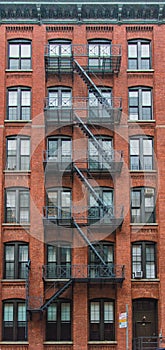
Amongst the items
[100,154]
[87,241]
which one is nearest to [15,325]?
[87,241]

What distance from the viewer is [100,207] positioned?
37000 mm

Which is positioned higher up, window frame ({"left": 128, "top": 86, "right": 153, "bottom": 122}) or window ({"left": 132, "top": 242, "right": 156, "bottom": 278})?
window frame ({"left": 128, "top": 86, "right": 153, "bottom": 122})

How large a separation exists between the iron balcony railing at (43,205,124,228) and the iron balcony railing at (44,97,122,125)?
5.49 metres

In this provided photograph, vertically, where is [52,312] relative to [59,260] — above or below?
below

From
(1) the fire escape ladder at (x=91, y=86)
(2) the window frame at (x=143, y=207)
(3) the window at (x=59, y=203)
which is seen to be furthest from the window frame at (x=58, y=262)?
(1) the fire escape ladder at (x=91, y=86)

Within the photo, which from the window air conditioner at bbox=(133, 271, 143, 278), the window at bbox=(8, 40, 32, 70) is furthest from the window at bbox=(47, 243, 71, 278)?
the window at bbox=(8, 40, 32, 70)

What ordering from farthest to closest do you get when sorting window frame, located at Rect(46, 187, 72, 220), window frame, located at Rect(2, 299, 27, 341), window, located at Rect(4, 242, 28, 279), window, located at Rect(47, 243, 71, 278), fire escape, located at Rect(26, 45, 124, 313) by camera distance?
window frame, located at Rect(46, 187, 72, 220) < window, located at Rect(4, 242, 28, 279) < window, located at Rect(47, 243, 71, 278) < fire escape, located at Rect(26, 45, 124, 313) < window frame, located at Rect(2, 299, 27, 341)

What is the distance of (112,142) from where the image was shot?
129 feet

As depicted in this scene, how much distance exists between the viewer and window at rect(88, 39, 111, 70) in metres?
39.6

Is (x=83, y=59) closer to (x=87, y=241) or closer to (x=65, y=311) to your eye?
(x=87, y=241)

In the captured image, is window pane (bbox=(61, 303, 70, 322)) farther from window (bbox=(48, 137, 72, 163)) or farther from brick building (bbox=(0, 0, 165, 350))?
window (bbox=(48, 137, 72, 163))

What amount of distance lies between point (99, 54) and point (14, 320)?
17.5 m

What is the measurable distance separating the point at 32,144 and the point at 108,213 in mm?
6486

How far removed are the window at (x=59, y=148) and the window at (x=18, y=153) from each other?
145 centimetres
